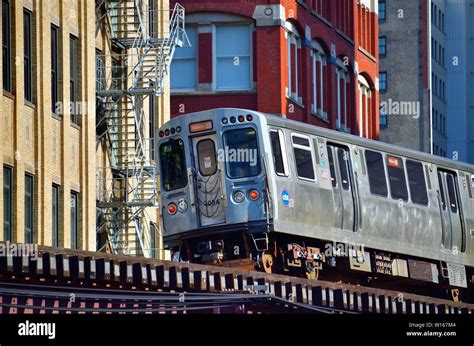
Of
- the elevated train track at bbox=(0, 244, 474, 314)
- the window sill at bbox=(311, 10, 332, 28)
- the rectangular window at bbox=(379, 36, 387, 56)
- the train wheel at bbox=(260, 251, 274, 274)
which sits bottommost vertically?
the elevated train track at bbox=(0, 244, 474, 314)

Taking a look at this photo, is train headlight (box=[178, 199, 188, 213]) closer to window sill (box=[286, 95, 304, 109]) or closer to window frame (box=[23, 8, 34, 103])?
window frame (box=[23, 8, 34, 103])

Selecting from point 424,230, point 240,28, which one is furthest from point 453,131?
point 424,230

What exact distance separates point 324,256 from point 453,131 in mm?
90812

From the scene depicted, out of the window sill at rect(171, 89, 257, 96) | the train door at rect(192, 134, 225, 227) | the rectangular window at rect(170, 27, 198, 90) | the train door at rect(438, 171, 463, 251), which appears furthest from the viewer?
the rectangular window at rect(170, 27, 198, 90)

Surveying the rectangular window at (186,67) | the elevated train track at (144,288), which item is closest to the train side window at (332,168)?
the elevated train track at (144,288)

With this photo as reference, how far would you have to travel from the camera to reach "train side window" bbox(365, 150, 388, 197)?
135 ft

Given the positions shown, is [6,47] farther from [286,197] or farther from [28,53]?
[286,197]

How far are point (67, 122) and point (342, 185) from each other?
10777 mm

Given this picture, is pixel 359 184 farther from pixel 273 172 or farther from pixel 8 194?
pixel 8 194

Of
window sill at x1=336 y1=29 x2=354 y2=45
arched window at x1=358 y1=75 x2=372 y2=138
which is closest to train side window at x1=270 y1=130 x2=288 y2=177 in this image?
window sill at x1=336 y1=29 x2=354 y2=45

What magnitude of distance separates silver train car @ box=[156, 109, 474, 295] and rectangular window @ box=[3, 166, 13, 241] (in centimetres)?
539

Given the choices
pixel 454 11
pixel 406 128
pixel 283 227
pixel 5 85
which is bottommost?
pixel 283 227

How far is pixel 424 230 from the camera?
142 feet

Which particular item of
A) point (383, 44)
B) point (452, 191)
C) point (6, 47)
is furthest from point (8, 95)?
point (383, 44)
